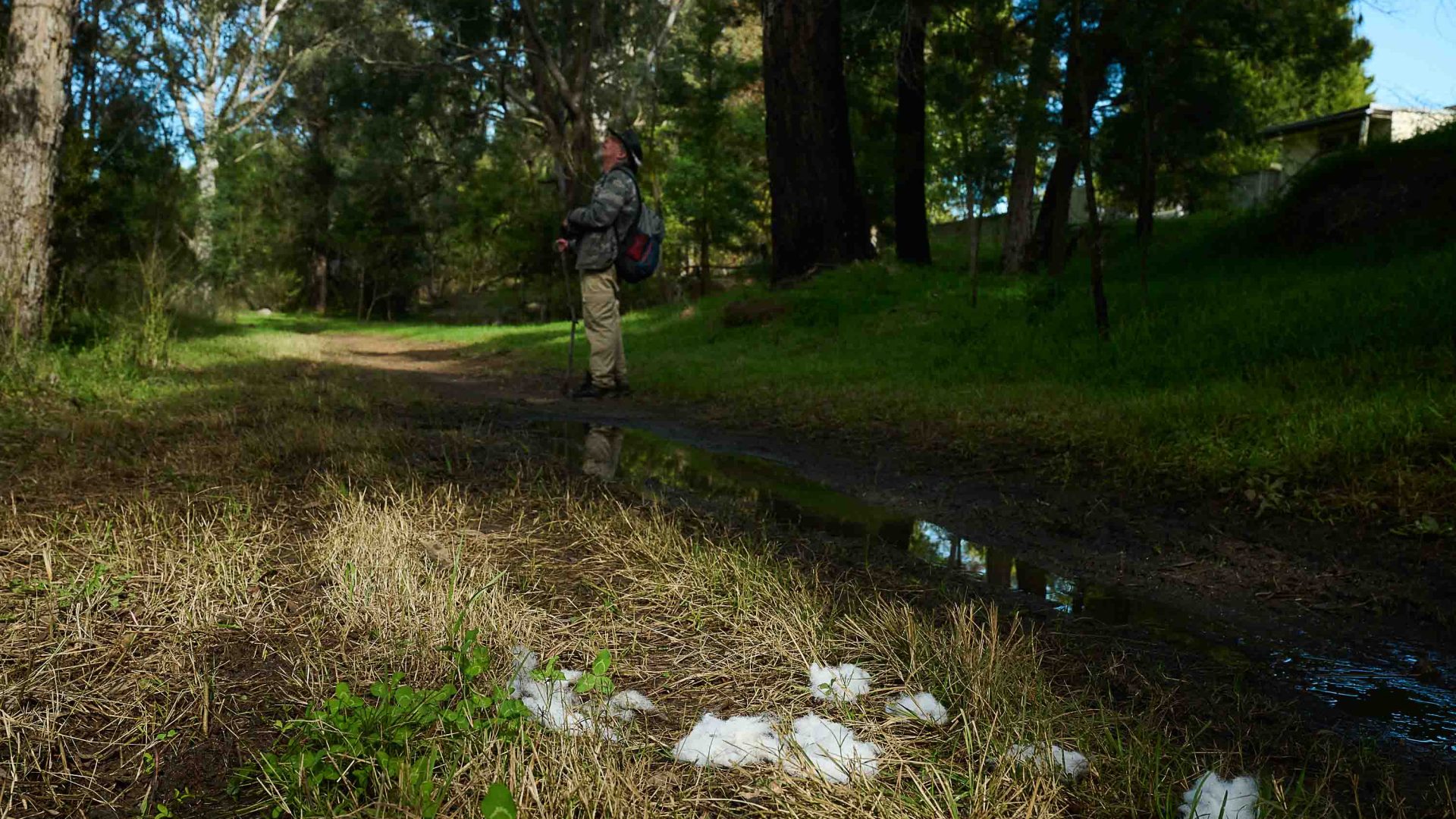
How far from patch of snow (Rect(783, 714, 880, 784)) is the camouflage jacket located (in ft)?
23.0

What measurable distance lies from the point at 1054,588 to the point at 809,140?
9976 mm

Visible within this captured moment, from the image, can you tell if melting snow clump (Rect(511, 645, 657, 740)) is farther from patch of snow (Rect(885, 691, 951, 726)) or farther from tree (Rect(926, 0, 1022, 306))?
tree (Rect(926, 0, 1022, 306))

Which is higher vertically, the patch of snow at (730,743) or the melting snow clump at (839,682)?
the melting snow clump at (839,682)

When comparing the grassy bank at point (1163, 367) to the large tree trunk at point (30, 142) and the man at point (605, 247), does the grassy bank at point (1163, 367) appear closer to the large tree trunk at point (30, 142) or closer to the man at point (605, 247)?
the man at point (605, 247)

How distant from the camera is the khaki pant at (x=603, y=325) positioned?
29.3ft

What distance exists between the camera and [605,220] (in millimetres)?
8695

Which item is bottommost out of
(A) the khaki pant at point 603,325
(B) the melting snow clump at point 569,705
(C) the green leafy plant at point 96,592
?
(B) the melting snow clump at point 569,705

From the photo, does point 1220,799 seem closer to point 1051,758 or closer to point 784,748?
point 1051,758

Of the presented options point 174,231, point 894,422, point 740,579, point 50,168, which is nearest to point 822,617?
point 740,579

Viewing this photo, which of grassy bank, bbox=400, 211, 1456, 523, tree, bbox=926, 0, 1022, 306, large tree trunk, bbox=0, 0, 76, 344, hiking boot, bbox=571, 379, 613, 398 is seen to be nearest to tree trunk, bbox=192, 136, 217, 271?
large tree trunk, bbox=0, 0, 76, 344

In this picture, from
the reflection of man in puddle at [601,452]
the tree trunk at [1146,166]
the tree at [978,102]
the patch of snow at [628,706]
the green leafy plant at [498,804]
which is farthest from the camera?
the tree at [978,102]

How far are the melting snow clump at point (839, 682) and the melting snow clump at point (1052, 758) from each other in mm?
432

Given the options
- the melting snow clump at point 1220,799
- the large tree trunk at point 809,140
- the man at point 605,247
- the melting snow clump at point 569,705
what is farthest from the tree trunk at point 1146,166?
the melting snow clump at point 569,705

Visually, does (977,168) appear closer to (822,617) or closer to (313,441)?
(313,441)
